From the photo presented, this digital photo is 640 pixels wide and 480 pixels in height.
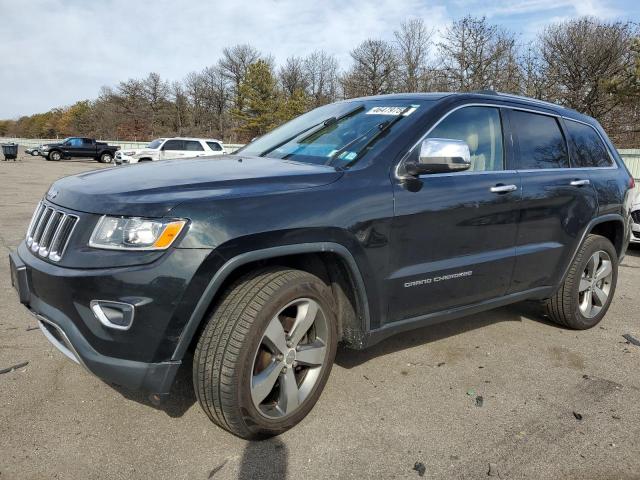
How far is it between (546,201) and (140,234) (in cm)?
283

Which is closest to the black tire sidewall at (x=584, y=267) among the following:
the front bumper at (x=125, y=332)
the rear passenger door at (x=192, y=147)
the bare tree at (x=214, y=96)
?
the front bumper at (x=125, y=332)

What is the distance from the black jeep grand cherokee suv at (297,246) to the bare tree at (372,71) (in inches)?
1735

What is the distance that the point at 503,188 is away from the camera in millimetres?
3334

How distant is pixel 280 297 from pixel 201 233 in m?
0.50

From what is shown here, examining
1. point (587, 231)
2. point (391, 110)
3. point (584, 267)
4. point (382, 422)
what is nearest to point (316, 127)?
point (391, 110)

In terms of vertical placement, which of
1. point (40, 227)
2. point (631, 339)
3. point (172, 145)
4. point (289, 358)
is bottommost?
point (631, 339)

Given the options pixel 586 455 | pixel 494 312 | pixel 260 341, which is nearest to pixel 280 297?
pixel 260 341

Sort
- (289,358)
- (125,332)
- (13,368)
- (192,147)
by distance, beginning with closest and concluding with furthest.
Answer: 1. (125,332)
2. (289,358)
3. (13,368)
4. (192,147)

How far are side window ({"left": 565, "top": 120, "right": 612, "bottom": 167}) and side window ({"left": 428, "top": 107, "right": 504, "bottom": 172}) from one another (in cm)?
97

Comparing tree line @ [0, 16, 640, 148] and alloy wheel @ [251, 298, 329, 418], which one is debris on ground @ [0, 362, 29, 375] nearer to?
alloy wheel @ [251, 298, 329, 418]

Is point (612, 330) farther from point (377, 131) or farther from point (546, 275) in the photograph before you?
point (377, 131)

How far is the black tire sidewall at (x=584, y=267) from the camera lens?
4.13m

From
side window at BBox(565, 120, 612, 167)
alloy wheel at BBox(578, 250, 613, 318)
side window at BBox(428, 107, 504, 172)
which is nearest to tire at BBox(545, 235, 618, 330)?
alloy wheel at BBox(578, 250, 613, 318)

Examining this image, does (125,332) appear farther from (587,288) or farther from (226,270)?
(587,288)
